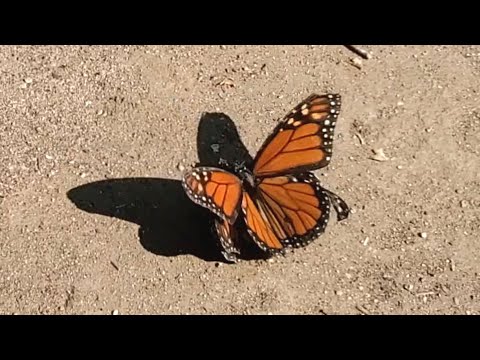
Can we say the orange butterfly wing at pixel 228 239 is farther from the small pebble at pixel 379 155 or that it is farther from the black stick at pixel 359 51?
the black stick at pixel 359 51

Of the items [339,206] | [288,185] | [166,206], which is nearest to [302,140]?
[288,185]

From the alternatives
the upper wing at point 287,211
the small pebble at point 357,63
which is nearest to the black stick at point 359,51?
the small pebble at point 357,63

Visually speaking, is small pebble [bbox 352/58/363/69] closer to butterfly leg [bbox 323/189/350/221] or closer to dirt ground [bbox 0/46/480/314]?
dirt ground [bbox 0/46/480/314]

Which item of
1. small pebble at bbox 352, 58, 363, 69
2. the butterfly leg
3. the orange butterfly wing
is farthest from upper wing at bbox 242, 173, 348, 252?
small pebble at bbox 352, 58, 363, 69

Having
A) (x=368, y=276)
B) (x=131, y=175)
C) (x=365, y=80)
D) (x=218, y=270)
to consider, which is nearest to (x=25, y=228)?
(x=131, y=175)

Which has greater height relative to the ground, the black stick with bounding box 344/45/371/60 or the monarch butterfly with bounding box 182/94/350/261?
the black stick with bounding box 344/45/371/60

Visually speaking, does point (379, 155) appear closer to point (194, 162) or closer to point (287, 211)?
point (287, 211)
